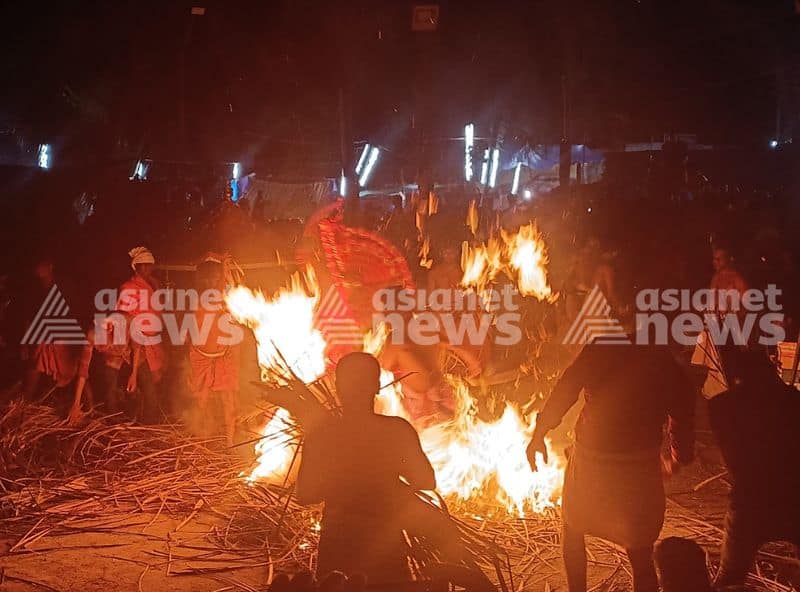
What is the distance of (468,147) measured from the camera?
1945 centimetres

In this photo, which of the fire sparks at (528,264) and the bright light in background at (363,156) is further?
the bright light in background at (363,156)

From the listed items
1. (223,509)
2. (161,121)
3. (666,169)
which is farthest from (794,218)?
(223,509)

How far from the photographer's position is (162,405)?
907 cm

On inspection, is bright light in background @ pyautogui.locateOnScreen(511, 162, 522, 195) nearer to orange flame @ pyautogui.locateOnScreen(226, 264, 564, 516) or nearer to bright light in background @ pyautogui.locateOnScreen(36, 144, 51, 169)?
bright light in background @ pyautogui.locateOnScreen(36, 144, 51, 169)

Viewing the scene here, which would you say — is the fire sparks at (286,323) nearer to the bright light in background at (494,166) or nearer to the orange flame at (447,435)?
the orange flame at (447,435)

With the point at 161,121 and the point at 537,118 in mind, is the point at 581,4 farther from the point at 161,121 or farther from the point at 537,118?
the point at 161,121

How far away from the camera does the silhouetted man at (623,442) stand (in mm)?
3869

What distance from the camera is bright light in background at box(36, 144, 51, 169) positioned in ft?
50.6

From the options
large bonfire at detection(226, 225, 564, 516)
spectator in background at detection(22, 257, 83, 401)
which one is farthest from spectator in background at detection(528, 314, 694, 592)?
spectator in background at detection(22, 257, 83, 401)

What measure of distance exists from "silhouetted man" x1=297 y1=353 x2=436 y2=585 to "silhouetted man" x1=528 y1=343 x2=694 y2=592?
114 cm

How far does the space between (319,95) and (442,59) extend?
4.49 m

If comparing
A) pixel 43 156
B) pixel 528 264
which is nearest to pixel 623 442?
pixel 528 264

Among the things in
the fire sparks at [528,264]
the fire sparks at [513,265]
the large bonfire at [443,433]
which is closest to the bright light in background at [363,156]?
the fire sparks at [513,265]

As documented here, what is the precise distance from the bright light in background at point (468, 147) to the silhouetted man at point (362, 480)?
16.4m
